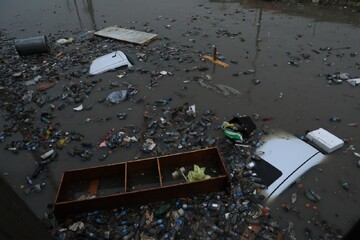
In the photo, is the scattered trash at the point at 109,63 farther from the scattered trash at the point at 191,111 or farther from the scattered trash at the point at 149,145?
the scattered trash at the point at 149,145

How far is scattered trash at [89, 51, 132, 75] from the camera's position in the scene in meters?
6.60

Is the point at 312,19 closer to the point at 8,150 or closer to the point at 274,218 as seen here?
the point at 274,218

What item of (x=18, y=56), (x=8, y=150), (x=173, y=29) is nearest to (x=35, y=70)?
(x=18, y=56)

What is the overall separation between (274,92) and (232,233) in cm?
341

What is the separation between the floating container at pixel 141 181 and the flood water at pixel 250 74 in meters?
0.39

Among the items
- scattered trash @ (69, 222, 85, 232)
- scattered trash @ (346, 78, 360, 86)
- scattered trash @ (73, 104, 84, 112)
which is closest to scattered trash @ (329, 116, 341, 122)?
scattered trash @ (346, 78, 360, 86)

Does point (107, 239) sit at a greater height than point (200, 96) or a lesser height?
lesser

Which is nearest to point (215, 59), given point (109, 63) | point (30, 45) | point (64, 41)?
point (109, 63)

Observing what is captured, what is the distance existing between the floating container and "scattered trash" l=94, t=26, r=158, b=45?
16.1 ft

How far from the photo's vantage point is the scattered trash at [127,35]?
26.1ft

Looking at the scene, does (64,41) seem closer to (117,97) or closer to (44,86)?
(44,86)

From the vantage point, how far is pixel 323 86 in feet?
18.8

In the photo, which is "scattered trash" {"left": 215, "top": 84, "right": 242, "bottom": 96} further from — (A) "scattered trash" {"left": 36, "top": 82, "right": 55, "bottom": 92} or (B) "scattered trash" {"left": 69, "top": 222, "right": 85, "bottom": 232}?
(A) "scattered trash" {"left": 36, "top": 82, "right": 55, "bottom": 92}

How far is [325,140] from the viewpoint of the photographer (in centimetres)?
423
